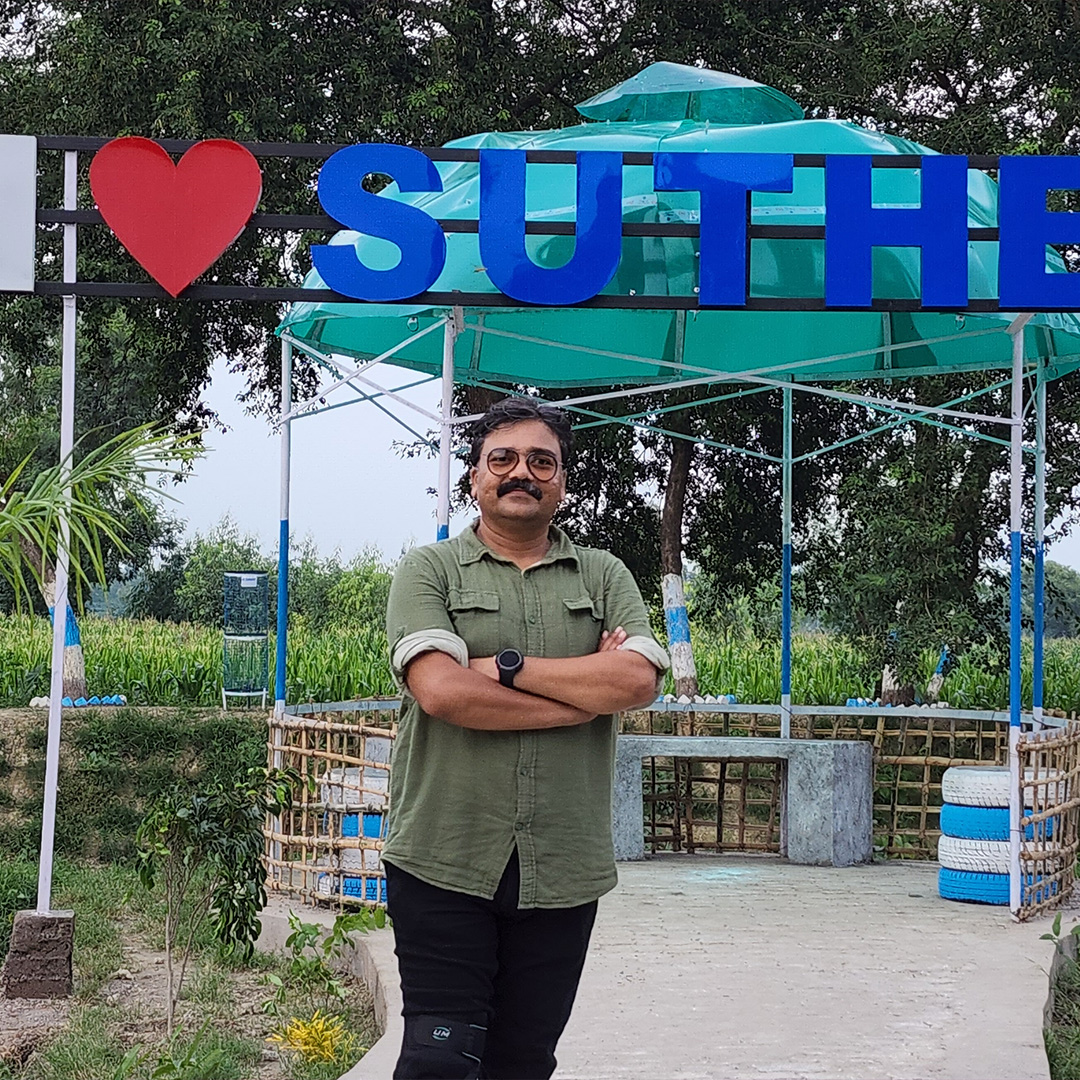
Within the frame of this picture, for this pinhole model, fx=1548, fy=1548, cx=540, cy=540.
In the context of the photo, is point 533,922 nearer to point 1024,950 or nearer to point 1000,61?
point 1024,950

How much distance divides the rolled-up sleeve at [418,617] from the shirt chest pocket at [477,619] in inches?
0.7

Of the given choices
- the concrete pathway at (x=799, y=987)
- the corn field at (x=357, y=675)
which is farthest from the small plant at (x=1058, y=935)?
the corn field at (x=357, y=675)

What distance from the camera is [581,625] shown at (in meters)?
3.11

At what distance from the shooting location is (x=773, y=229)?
6.89m

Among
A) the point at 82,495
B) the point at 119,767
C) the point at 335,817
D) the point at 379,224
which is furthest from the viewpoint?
the point at 119,767

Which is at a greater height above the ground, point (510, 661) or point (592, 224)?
point (592, 224)

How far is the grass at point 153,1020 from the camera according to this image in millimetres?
5035

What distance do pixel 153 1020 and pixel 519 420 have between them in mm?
3741

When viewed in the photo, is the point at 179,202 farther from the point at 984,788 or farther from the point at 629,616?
the point at 984,788

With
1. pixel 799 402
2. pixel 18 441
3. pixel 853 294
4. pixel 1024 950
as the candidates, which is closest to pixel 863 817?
pixel 1024 950

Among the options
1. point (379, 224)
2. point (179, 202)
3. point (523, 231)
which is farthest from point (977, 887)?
point (179, 202)

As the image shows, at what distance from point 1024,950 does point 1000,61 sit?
746 centimetres

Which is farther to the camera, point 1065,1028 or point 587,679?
point 1065,1028

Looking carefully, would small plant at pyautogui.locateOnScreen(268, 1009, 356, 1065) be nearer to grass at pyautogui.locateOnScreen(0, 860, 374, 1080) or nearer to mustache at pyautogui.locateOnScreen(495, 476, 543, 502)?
grass at pyautogui.locateOnScreen(0, 860, 374, 1080)
